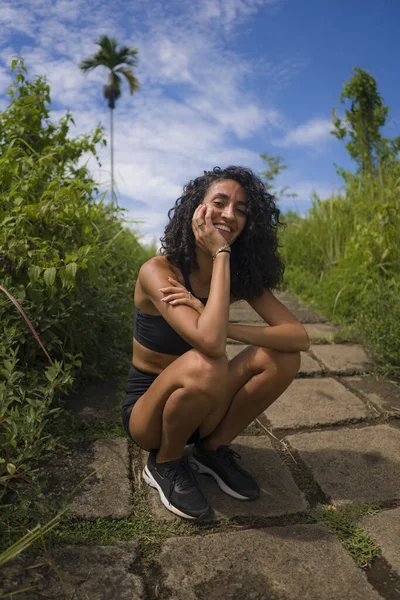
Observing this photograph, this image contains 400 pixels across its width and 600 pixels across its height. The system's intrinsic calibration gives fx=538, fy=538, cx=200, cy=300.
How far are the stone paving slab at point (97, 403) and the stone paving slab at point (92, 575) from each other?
3.26 ft

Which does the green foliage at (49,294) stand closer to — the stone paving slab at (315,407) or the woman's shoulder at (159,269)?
the woman's shoulder at (159,269)

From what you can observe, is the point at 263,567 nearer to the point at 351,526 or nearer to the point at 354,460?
the point at 351,526

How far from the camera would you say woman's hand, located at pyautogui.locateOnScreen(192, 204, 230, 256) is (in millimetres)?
2215

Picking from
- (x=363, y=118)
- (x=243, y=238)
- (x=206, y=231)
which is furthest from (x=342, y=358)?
(x=363, y=118)

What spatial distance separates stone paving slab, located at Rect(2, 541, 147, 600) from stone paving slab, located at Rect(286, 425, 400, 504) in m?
0.91

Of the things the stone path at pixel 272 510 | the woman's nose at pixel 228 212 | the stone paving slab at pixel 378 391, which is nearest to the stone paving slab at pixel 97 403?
the stone path at pixel 272 510

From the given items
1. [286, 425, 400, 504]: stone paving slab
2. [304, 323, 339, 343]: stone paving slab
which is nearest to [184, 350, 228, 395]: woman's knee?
[286, 425, 400, 504]: stone paving slab

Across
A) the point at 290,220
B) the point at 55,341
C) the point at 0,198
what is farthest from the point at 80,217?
the point at 290,220

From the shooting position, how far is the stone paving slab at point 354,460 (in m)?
2.29

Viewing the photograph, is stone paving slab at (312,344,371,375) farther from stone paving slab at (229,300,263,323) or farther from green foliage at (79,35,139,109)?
green foliage at (79,35,139,109)

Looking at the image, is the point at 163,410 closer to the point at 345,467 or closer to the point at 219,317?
the point at 219,317

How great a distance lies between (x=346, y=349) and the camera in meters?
4.15

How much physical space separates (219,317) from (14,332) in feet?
3.40

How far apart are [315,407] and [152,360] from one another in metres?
1.21
